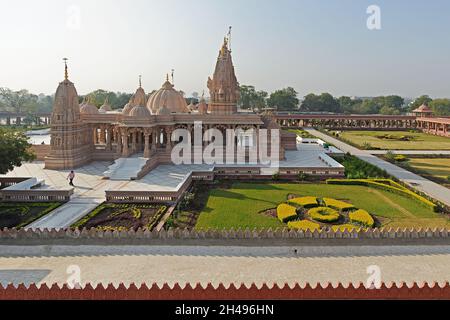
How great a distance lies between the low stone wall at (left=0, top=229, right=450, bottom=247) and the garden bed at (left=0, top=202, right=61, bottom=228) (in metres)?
3.47

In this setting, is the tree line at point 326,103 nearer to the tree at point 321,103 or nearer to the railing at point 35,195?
the tree at point 321,103

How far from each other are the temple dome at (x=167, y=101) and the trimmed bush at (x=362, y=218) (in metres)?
28.3

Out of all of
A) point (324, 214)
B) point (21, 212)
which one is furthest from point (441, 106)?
point (21, 212)

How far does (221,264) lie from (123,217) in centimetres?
823

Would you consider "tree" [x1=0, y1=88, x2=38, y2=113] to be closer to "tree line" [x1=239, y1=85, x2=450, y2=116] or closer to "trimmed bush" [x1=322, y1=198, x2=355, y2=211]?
"tree line" [x1=239, y1=85, x2=450, y2=116]

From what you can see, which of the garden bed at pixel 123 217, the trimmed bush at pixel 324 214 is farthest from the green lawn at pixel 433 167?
the garden bed at pixel 123 217

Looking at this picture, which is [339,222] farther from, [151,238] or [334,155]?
[334,155]

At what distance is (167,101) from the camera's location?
149ft

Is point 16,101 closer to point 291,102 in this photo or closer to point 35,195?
point 291,102

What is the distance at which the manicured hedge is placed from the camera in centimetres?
2409

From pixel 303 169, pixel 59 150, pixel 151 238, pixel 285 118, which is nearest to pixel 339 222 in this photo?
pixel 151 238

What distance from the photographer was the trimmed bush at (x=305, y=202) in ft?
78.5

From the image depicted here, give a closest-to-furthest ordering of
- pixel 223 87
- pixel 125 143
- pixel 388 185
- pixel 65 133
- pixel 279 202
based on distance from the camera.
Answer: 1. pixel 279 202
2. pixel 388 185
3. pixel 65 133
4. pixel 125 143
5. pixel 223 87
